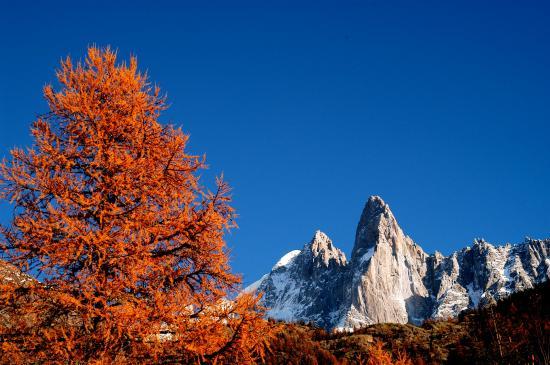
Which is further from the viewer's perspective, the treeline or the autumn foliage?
the treeline

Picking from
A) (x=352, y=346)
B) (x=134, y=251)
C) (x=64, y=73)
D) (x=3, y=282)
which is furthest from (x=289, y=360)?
(x=64, y=73)

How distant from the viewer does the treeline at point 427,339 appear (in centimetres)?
Result: 1113

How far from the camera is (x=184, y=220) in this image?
718cm

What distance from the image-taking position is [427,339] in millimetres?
13938

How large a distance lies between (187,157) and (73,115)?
192 centimetres

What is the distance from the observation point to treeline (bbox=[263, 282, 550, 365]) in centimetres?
1113

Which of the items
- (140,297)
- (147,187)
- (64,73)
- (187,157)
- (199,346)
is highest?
(64,73)

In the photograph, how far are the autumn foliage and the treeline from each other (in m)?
4.45

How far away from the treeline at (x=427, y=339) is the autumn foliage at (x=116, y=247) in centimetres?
445

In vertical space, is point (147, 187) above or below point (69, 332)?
above

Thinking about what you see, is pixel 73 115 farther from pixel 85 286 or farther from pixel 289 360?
pixel 289 360

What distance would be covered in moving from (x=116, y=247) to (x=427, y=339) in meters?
10.7

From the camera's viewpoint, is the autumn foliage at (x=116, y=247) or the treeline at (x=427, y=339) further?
the treeline at (x=427, y=339)

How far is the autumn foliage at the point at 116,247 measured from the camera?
6.30m
